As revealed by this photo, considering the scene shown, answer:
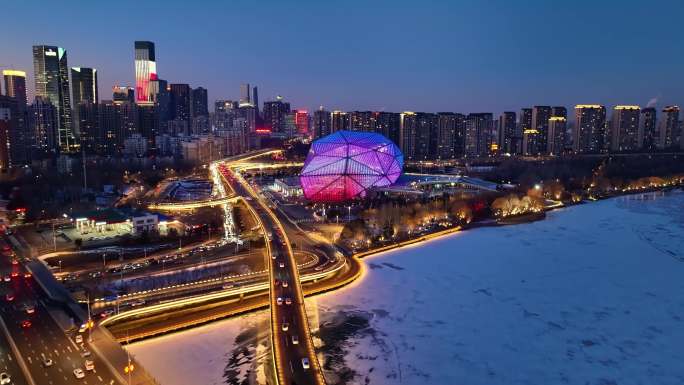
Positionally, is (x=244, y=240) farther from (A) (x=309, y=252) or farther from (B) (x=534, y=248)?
(B) (x=534, y=248)

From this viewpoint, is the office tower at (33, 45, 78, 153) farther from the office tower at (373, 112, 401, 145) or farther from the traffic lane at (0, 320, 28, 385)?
the traffic lane at (0, 320, 28, 385)

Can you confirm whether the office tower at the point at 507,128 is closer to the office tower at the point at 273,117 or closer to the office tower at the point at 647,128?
the office tower at the point at 647,128

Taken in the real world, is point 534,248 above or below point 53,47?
below

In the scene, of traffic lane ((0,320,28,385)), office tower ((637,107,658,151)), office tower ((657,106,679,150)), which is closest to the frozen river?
traffic lane ((0,320,28,385))

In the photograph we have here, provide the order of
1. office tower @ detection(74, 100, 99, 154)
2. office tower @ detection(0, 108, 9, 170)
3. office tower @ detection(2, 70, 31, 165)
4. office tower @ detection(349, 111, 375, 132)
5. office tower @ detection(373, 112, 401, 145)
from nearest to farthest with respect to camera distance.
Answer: office tower @ detection(0, 108, 9, 170), office tower @ detection(2, 70, 31, 165), office tower @ detection(74, 100, 99, 154), office tower @ detection(373, 112, 401, 145), office tower @ detection(349, 111, 375, 132)

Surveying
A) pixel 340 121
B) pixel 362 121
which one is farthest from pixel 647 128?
pixel 340 121

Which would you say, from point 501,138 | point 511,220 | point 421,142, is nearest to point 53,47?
point 421,142

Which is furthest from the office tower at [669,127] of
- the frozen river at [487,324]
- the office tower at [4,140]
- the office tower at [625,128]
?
the office tower at [4,140]
